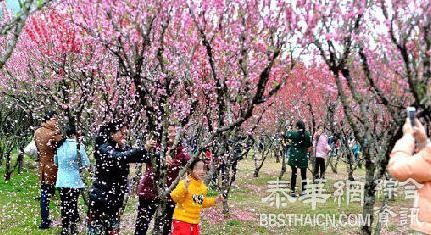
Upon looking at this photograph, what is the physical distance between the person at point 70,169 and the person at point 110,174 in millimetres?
1280

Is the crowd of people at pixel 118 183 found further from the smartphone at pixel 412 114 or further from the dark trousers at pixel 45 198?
the smartphone at pixel 412 114

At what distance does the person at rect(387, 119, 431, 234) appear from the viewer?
3.85 metres

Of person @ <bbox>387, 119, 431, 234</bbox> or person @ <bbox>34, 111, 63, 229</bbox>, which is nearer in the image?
person @ <bbox>387, 119, 431, 234</bbox>

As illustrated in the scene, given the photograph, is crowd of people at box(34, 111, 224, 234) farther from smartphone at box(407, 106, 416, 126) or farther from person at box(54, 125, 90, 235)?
smartphone at box(407, 106, 416, 126)

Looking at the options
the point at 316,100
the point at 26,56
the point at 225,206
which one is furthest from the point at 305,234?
the point at 316,100

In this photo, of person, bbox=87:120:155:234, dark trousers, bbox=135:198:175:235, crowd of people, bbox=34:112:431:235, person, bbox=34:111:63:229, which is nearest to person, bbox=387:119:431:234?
crowd of people, bbox=34:112:431:235

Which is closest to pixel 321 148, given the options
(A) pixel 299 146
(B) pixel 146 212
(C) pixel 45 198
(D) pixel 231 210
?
(A) pixel 299 146

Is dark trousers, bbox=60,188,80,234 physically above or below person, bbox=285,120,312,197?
below

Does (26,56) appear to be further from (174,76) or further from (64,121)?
(174,76)

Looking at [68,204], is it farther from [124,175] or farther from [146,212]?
[124,175]

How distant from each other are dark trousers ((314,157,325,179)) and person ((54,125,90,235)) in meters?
9.43

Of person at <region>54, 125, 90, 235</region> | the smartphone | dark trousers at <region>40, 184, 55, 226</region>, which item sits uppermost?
the smartphone

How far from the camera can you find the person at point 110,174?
6.06m

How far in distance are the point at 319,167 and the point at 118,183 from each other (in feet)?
36.8
